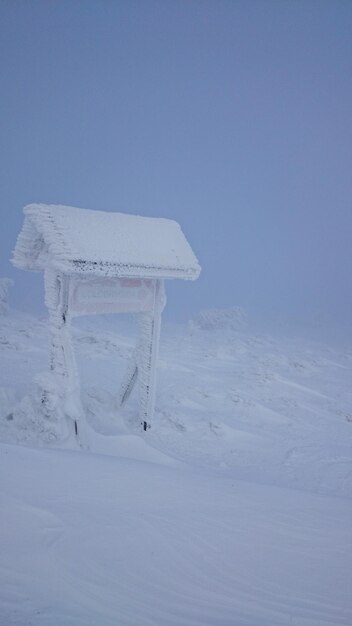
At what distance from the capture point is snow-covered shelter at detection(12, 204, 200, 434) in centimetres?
486

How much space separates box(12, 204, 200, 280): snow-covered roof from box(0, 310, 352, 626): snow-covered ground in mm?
2230

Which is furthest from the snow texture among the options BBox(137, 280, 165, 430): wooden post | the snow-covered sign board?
the snow-covered sign board

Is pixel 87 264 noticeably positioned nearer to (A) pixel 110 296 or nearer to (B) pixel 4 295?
(A) pixel 110 296

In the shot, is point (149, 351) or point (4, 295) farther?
point (4, 295)

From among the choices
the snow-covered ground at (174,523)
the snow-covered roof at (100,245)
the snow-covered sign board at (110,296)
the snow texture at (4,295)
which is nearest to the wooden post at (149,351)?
the snow-covered sign board at (110,296)

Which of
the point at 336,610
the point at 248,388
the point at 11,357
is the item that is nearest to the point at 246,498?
the point at 336,610

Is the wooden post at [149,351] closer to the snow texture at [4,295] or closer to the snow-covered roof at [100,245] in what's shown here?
the snow-covered roof at [100,245]

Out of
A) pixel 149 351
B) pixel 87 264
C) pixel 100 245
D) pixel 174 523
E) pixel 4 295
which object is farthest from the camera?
pixel 4 295

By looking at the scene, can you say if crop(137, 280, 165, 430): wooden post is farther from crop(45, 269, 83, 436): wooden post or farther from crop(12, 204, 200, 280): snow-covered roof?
crop(45, 269, 83, 436): wooden post

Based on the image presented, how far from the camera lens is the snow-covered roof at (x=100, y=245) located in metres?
4.75

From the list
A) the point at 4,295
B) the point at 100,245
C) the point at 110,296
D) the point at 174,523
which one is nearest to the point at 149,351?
the point at 110,296

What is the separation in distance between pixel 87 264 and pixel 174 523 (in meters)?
3.08

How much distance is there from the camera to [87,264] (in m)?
4.70

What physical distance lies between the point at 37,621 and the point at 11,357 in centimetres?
880
